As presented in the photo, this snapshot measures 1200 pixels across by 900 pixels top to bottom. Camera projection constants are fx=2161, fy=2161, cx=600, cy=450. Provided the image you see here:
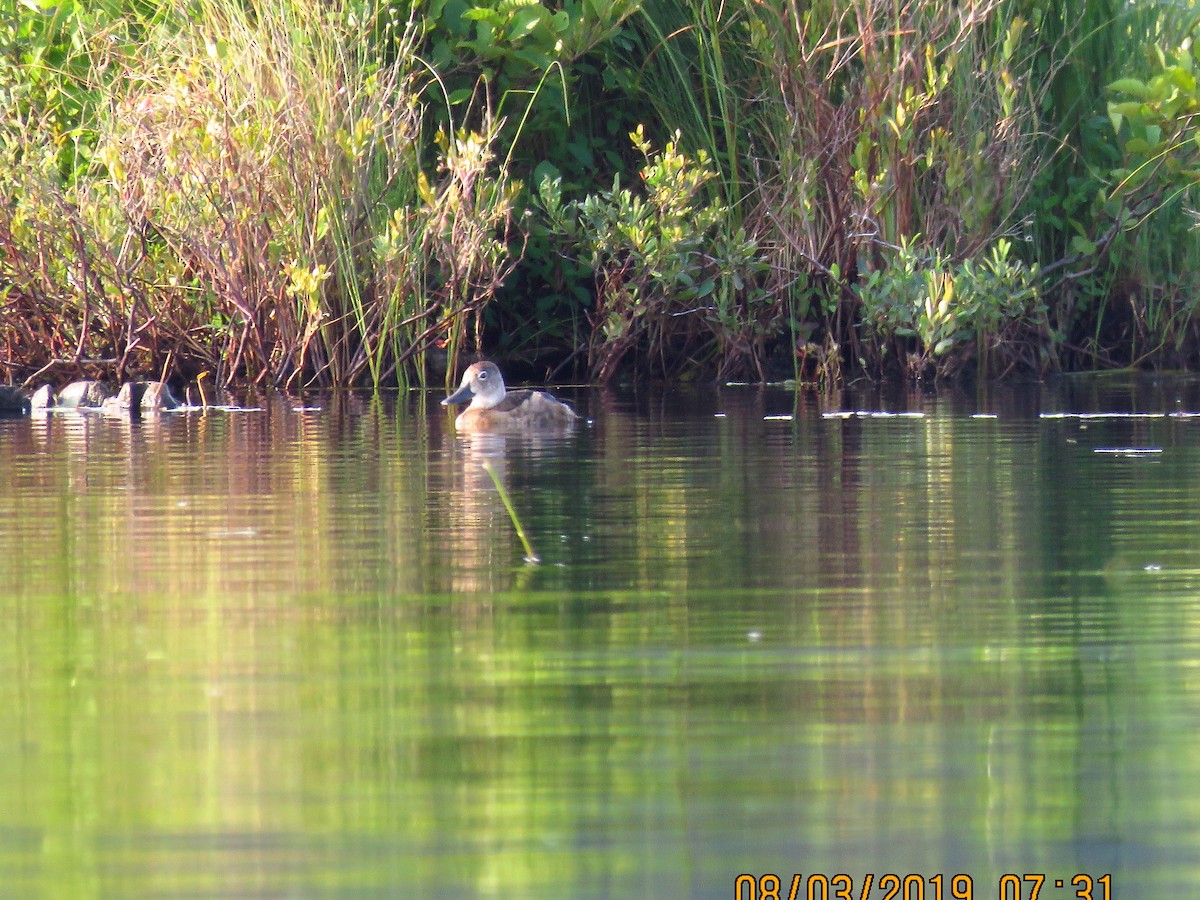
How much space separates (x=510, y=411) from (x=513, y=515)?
390cm

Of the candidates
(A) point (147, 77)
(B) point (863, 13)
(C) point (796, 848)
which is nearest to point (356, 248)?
(A) point (147, 77)

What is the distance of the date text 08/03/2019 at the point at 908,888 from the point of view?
2715mm

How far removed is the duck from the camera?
10.4m

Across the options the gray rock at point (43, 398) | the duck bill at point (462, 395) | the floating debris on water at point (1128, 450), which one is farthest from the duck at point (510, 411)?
the gray rock at point (43, 398)

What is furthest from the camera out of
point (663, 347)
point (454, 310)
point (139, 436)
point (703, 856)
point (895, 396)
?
point (663, 347)

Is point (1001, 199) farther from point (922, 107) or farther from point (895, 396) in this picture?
point (895, 396)

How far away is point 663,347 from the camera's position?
1445 cm

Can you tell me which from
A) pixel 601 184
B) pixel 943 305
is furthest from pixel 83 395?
pixel 943 305

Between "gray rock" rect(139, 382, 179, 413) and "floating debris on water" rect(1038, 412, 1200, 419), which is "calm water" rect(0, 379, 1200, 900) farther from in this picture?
"gray rock" rect(139, 382, 179, 413)

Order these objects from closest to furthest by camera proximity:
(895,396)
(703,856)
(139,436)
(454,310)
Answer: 1. (703,856)
2. (139,436)
3. (895,396)
4. (454,310)

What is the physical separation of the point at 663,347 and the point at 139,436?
5207 mm

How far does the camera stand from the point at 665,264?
13.4m

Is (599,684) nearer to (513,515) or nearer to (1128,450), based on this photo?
(513,515)

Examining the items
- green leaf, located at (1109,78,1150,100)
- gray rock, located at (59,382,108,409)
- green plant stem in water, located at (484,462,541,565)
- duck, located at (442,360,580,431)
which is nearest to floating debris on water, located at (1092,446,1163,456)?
green plant stem in water, located at (484,462,541,565)
